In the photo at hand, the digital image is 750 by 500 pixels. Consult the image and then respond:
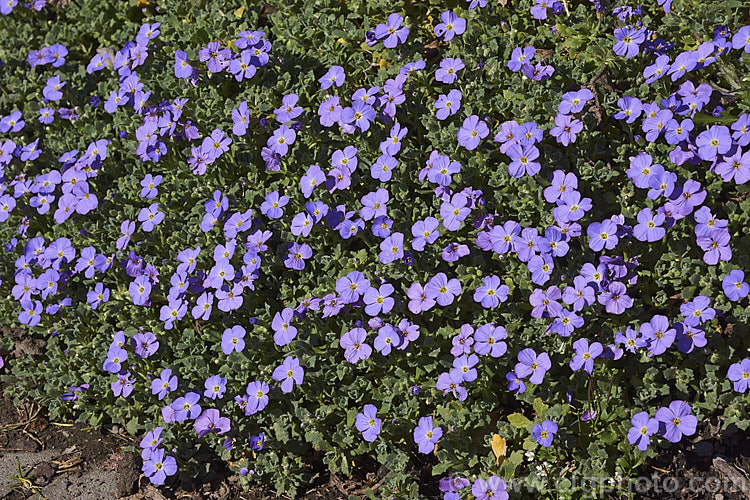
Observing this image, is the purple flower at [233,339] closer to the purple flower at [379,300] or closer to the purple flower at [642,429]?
the purple flower at [379,300]

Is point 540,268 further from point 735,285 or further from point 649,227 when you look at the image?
point 735,285

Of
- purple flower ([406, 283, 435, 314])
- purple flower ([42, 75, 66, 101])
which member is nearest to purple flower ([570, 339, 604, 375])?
→ purple flower ([406, 283, 435, 314])

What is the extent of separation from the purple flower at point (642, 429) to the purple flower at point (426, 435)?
956 millimetres

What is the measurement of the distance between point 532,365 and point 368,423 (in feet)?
3.09

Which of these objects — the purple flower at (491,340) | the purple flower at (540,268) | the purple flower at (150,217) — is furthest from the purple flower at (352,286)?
the purple flower at (150,217)

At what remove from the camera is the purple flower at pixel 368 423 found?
13.1 ft

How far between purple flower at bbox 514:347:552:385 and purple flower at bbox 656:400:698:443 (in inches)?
23.3

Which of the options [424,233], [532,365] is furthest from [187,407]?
[532,365]

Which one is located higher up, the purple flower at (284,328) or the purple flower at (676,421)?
the purple flower at (284,328)

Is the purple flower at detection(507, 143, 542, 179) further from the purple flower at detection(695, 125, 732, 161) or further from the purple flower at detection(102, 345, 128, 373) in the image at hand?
the purple flower at detection(102, 345, 128, 373)

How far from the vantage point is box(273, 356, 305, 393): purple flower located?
13.5 feet

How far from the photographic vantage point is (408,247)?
430cm

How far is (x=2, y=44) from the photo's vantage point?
260 inches

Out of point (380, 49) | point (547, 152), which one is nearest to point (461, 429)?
point (547, 152)
